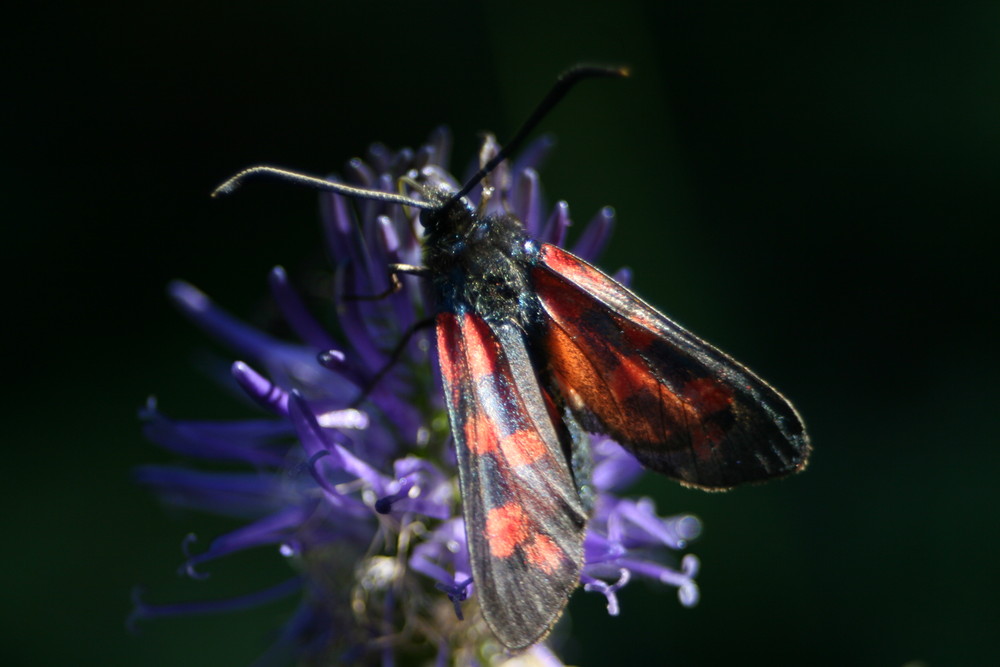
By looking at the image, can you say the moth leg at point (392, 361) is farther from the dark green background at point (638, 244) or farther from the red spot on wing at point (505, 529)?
the dark green background at point (638, 244)

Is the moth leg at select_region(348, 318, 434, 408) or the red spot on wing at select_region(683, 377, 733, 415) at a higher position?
the red spot on wing at select_region(683, 377, 733, 415)

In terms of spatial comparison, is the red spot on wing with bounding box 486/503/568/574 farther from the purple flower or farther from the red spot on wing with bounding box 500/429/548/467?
the purple flower

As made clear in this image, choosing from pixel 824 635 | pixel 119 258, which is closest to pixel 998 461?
pixel 824 635

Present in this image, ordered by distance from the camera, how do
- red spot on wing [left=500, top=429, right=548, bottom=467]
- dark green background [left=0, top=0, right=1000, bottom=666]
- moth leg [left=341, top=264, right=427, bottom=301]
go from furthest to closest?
dark green background [left=0, top=0, right=1000, bottom=666]
moth leg [left=341, top=264, right=427, bottom=301]
red spot on wing [left=500, top=429, right=548, bottom=467]

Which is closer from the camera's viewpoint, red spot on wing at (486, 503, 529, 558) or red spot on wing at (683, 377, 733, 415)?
red spot on wing at (486, 503, 529, 558)

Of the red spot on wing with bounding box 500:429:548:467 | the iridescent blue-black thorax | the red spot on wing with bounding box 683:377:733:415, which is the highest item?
the red spot on wing with bounding box 683:377:733:415

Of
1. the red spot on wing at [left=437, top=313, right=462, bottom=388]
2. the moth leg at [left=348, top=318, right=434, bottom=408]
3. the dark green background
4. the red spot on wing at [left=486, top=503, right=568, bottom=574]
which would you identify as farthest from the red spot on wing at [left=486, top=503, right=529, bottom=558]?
the dark green background

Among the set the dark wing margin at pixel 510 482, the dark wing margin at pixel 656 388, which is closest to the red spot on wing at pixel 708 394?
the dark wing margin at pixel 656 388

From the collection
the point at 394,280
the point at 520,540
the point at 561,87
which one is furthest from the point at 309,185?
the point at 520,540
